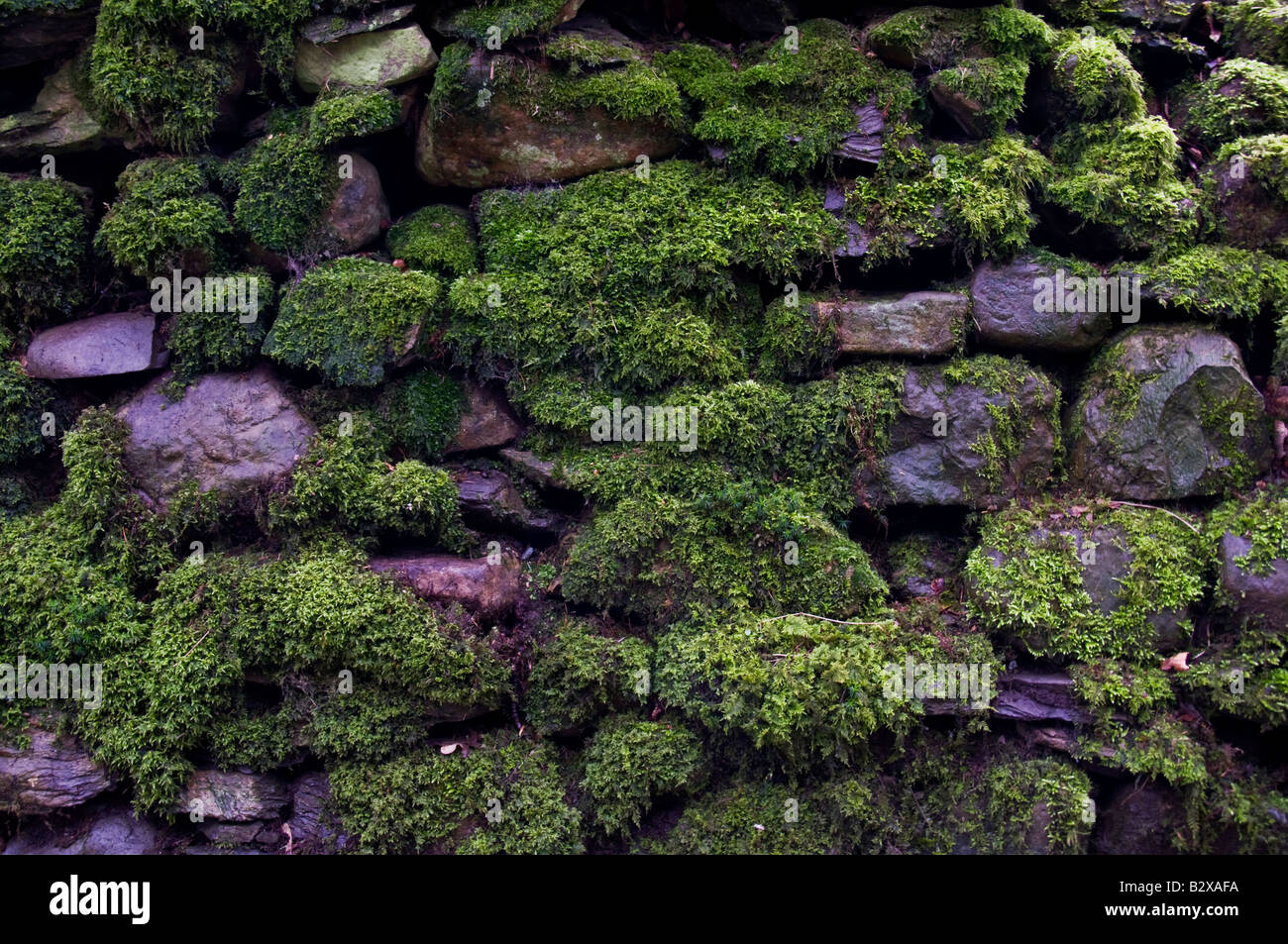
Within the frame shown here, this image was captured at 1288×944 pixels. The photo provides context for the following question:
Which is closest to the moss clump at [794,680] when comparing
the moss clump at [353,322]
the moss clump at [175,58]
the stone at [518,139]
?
the moss clump at [353,322]

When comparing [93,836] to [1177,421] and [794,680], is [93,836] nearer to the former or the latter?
[794,680]

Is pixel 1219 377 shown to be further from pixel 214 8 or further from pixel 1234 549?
pixel 214 8

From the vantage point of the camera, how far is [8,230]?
18.7ft

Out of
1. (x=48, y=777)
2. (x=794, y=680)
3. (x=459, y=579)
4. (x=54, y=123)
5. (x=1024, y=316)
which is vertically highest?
(x=54, y=123)

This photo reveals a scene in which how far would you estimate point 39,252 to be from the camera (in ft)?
18.9

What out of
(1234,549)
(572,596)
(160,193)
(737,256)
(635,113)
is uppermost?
(635,113)

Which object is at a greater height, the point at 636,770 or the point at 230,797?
the point at 636,770

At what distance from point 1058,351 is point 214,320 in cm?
650

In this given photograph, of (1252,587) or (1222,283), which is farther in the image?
(1222,283)

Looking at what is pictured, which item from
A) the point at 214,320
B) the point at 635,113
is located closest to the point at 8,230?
the point at 214,320

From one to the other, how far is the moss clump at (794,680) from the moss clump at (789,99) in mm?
3528
